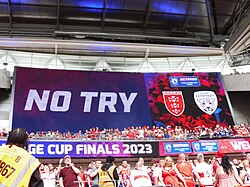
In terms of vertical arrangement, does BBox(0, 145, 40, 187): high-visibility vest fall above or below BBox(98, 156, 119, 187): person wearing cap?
below

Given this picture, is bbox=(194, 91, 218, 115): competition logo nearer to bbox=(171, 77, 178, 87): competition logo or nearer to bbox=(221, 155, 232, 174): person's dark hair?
bbox=(171, 77, 178, 87): competition logo

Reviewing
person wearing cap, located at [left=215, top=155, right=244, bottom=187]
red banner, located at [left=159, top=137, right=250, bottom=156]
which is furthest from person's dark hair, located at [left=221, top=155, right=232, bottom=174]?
red banner, located at [left=159, top=137, right=250, bottom=156]

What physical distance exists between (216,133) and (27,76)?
505 inches

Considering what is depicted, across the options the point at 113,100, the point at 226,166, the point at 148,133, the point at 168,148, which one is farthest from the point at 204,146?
the point at 226,166

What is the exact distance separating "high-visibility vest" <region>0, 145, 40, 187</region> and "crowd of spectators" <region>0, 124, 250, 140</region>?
13.4 meters

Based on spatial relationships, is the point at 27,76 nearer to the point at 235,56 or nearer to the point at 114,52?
the point at 114,52

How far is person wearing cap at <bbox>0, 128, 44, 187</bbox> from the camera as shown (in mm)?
2201

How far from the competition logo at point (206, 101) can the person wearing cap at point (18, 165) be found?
19.2 m

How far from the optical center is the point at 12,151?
2.34 meters

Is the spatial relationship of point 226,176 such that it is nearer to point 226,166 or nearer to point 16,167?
point 226,166

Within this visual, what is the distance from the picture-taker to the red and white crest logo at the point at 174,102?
20141mm

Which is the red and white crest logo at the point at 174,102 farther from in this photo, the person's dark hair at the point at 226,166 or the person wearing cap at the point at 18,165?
the person wearing cap at the point at 18,165

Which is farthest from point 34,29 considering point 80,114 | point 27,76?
point 80,114

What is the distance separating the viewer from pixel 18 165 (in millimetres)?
2254
